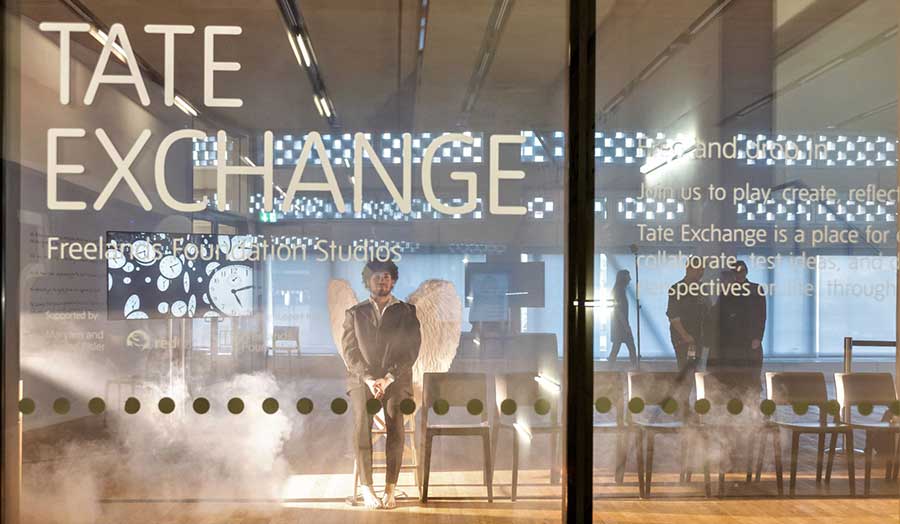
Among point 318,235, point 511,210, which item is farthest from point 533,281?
point 318,235

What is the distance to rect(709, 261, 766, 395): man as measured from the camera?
3422 millimetres

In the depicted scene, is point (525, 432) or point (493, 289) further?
point (525, 432)

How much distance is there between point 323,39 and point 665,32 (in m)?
1.55

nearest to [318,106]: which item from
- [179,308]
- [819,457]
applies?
[179,308]

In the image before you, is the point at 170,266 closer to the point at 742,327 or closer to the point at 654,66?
the point at 654,66

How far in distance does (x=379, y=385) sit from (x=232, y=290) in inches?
30.4

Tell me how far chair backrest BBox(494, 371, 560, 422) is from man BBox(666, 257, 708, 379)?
60cm

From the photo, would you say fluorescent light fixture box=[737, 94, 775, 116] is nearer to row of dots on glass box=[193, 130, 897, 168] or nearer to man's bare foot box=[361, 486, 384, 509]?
row of dots on glass box=[193, 130, 897, 168]

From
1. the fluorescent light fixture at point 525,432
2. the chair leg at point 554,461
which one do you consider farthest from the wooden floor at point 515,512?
the fluorescent light fixture at point 525,432

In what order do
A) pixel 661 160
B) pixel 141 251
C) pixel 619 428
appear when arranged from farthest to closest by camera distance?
1. pixel 619 428
2. pixel 661 160
3. pixel 141 251

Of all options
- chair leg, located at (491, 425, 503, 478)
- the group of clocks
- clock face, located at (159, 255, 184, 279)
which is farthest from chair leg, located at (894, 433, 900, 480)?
clock face, located at (159, 255, 184, 279)

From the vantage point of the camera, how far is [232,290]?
10.8 ft

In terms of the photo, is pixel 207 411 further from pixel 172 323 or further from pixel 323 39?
pixel 323 39

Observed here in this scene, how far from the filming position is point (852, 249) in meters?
3.43
